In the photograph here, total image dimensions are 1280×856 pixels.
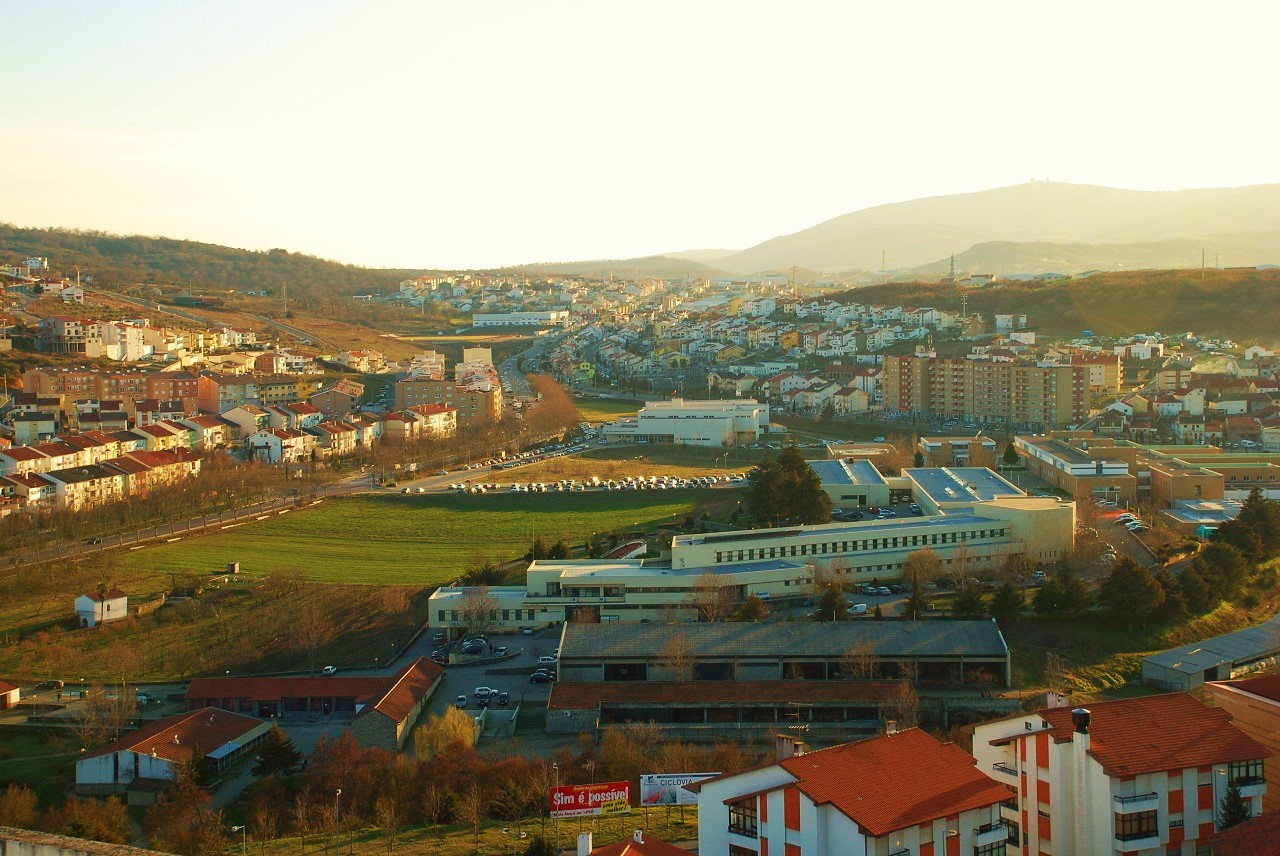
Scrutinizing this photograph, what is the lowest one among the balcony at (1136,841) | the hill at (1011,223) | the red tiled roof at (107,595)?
the red tiled roof at (107,595)

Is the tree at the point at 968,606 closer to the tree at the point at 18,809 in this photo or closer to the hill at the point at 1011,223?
the tree at the point at 18,809

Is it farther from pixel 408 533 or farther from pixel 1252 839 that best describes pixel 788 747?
pixel 408 533

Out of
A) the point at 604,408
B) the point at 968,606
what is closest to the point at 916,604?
the point at 968,606

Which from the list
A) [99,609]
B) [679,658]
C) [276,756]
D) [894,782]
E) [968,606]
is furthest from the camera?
[99,609]

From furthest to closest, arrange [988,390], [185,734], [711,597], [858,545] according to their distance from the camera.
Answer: [988,390], [858,545], [711,597], [185,734]

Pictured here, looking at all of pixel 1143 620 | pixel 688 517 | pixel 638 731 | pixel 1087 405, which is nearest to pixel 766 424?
pixel 1087 405

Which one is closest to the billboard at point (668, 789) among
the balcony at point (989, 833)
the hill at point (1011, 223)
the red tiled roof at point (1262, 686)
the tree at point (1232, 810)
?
the balcony at point (989, 833)
